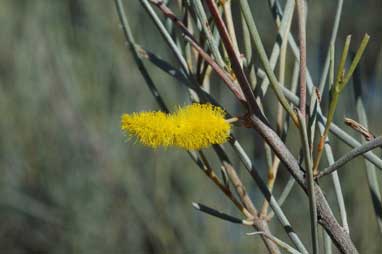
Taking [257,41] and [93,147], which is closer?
[257,41]

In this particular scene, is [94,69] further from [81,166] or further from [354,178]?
[354,178]

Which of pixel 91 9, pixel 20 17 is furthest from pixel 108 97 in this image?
pixel 20 17

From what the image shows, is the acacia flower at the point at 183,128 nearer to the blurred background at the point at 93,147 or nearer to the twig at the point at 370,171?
the twig at the point at 370,171

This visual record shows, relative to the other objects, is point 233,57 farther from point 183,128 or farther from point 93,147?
point 93,147

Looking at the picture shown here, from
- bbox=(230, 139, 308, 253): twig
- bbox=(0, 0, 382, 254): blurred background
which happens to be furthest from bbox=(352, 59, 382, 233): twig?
bbox=(0, 0, 382, 254): blurred background

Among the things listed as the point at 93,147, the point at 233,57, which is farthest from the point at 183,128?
the point at 93,147

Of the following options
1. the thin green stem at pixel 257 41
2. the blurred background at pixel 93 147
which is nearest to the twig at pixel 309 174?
the thin green stem at pixel 257 41

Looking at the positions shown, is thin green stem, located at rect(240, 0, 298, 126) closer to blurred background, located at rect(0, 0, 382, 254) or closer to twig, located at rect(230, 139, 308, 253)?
twig, located at rect(230, 139, 308, 253)
